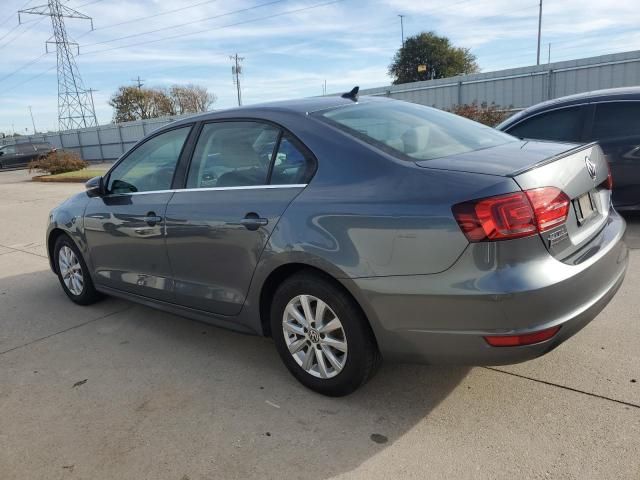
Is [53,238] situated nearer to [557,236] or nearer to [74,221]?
[74,221]

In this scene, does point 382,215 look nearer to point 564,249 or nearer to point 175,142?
point 564,249

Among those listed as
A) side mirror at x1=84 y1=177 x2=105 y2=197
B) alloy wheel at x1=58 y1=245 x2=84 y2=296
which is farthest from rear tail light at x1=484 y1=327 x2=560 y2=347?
alloy wheel at x1=58 y1=245 x2=84 y2=296

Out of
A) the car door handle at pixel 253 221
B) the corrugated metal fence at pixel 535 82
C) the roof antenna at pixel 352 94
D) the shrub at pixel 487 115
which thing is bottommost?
the car door handle at pixel 253 221

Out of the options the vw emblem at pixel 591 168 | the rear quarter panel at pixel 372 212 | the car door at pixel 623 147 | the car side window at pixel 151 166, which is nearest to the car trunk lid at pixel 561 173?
the vw emblem at pixel 591 168

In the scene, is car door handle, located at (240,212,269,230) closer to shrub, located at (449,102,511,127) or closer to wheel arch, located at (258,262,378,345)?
wheel arch, located at (258,262,378,345)

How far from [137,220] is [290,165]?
146 cm

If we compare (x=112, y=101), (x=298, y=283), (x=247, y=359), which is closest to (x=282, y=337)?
(x=298, y=283)

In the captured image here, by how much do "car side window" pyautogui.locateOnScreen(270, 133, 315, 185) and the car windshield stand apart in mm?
246

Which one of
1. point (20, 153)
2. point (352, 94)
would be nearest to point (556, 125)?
point (352, 94)

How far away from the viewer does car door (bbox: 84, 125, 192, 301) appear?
12.4 ft

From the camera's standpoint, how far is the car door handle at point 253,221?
3032 mm

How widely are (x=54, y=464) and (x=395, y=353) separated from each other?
1.77 meters

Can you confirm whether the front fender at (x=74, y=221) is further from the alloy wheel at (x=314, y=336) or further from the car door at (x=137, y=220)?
the alloy wheel at (x=314, y=336)

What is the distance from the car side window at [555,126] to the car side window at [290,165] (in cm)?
444
